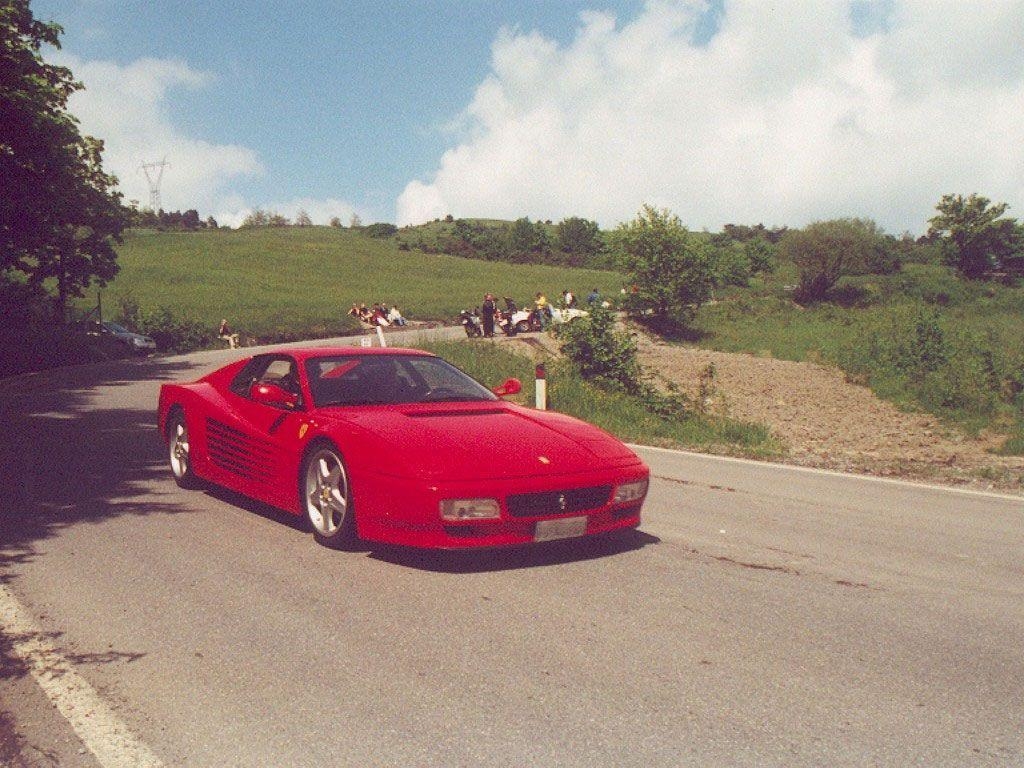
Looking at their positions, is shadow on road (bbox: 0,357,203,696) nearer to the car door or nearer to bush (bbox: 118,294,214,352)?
the car door

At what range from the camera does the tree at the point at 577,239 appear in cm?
12019

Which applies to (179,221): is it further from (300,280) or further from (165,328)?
(165,328)

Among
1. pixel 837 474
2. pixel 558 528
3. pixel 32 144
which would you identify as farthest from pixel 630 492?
pixel 32 144

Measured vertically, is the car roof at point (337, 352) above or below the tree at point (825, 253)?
below

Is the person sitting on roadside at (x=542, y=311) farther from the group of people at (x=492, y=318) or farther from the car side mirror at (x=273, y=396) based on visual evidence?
the car side mirror at (x=273, y=396)

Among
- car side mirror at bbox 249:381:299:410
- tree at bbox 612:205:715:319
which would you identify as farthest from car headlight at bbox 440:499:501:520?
tree at bbox 612:205:715:319

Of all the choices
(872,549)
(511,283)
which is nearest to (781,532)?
(872,549)

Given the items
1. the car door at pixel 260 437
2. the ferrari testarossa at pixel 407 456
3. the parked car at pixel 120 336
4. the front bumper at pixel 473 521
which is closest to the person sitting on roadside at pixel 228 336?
the parked car at pixel 120 336

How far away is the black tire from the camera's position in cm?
824

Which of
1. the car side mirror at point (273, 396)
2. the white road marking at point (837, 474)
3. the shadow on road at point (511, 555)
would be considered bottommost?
the white road marking at point (837, 474)

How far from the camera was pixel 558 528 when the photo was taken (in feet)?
18.2

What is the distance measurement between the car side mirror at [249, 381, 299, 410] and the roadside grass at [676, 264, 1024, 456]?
13.0m

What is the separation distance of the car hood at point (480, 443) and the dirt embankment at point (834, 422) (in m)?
5.59

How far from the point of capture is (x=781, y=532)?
6.94 m
